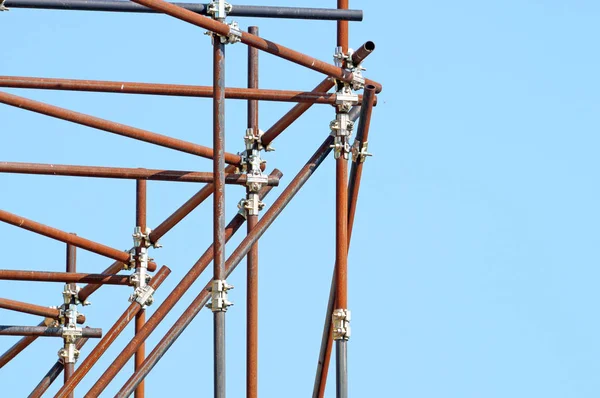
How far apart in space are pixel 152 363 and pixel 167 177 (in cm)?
292

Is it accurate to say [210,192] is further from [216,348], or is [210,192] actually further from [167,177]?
[216,348]

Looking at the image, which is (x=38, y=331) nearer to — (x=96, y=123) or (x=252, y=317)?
(x=252, y=317)

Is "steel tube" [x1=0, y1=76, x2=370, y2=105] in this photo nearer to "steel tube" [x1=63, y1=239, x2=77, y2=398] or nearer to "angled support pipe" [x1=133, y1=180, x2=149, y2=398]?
"angled support pipe" [x1=133, y1=180, x2=149, y2=398]

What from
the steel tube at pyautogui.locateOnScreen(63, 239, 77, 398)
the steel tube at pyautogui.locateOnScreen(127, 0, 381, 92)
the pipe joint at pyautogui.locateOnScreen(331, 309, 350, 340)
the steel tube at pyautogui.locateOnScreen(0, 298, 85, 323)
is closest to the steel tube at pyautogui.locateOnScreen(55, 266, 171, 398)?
the steel tube at pyautogui.locateOnScreen(0, 298, 85, 323)

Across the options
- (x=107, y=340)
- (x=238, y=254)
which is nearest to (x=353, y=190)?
(x=238, y=254)

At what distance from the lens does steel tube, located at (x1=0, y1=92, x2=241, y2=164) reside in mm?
23719

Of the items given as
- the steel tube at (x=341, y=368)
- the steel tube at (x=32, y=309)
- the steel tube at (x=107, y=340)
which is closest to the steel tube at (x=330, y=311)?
the steel tube at (x=341, y=368)

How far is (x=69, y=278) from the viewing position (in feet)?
→ 91.4

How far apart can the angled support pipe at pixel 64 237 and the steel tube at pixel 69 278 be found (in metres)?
0.39

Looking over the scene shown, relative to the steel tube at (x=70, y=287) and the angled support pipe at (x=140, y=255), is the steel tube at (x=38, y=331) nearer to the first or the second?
the steel tube at (x=70, y=287)

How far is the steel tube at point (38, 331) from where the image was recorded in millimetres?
28875

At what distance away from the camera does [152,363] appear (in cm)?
2302

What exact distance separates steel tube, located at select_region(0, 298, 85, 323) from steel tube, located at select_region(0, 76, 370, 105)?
519 centimetres

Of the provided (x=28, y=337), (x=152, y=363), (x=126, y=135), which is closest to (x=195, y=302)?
(x=152, y=363)
